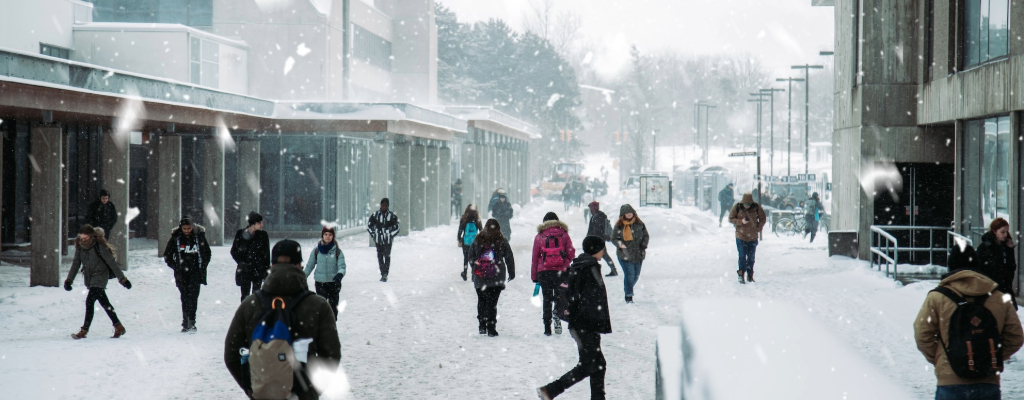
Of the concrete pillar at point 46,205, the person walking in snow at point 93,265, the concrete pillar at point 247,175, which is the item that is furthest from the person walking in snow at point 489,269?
the concrete pillar at point 247,175

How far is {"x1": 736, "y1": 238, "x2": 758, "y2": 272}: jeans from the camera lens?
Result: 1686 cm

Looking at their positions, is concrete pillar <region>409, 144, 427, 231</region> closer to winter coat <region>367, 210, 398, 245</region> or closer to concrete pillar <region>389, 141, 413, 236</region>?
concrete pillar <region>389, 141, 413, 236</region>

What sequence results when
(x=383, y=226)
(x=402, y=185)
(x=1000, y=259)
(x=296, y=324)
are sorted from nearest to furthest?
(x=296, y=324), (x=1000, y=259), (x=383, y=226), (x=402, y=185)

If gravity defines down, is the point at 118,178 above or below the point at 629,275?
above

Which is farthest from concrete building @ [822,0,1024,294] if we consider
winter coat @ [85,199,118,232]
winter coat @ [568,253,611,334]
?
winter coat @ [85,199,118,232]

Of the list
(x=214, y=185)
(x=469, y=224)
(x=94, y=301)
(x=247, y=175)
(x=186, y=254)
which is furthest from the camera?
(x=247, y=175)

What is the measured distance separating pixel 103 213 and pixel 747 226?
471 inches

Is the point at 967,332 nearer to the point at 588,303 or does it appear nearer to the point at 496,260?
the point at 588,303

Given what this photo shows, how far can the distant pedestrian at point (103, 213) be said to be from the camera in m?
18.1

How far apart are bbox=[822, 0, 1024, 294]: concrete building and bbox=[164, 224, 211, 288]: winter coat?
41.7 feet

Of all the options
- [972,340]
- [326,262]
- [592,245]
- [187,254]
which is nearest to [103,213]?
[187,254]

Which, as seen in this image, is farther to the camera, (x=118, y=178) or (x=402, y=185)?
(x=402, y=185)

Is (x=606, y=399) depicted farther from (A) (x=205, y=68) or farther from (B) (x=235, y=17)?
(B) (x=235, y=17)

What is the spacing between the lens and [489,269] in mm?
11250
